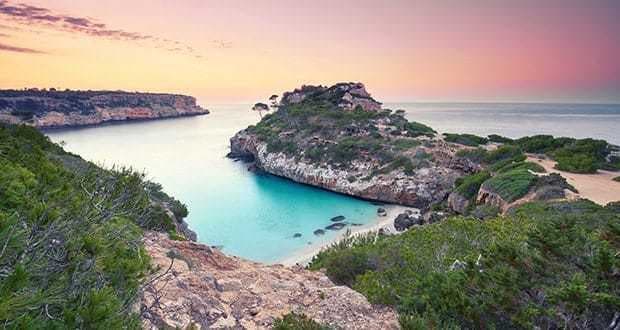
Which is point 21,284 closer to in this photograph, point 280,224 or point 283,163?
point 280,224

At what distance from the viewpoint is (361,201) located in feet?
96.0

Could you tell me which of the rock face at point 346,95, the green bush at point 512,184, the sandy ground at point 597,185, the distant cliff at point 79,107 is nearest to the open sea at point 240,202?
the green bush at point 512,184

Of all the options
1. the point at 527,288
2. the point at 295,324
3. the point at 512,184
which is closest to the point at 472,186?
the point at 512,184

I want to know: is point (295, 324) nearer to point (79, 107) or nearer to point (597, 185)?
point (597, 185)

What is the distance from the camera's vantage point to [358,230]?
22.4 m

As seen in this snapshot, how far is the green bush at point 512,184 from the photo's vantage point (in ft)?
58.6

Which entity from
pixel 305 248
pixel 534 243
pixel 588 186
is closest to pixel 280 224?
pixel 305 248

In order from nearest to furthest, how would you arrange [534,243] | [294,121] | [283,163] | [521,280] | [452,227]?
[521,280] < [534,243] < [452,227] < [283,163] < [294,121]

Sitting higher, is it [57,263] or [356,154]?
[57,263]

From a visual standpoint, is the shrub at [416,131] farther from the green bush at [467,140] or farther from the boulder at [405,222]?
the boulder at [405,222]

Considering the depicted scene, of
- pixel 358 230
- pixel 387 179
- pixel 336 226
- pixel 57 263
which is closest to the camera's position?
pixel 57 263

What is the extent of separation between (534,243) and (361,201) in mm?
23960

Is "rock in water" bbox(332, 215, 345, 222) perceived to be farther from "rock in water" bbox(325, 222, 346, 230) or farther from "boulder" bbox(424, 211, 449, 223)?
"boulder" bbox(424, 211, 449, 223)

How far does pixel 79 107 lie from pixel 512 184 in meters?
99.2
